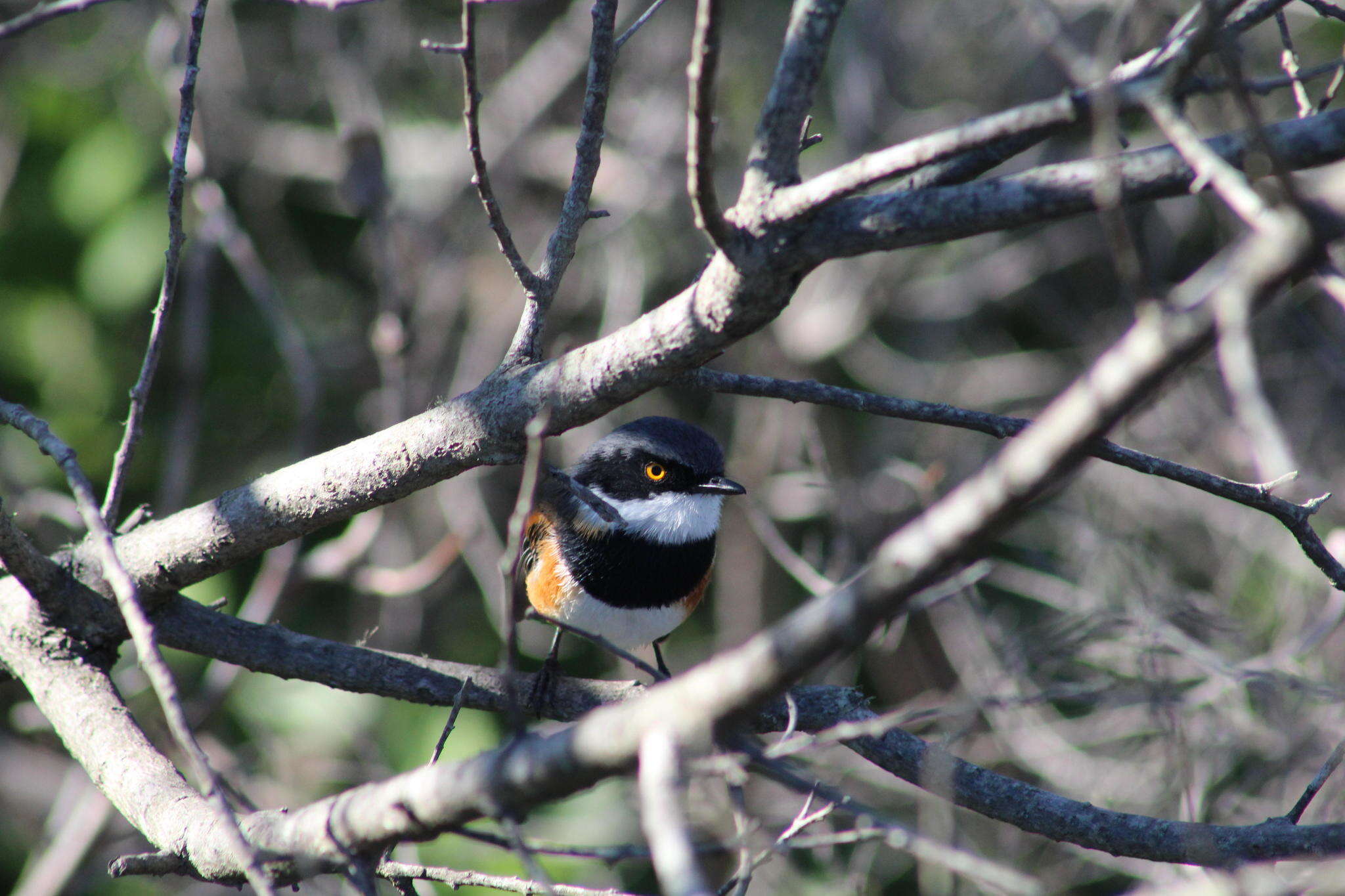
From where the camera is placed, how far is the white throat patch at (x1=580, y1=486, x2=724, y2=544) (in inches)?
160

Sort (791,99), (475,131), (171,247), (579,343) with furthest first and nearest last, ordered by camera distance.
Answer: (579,343) → (171,247) → (475,131) → (791,99)

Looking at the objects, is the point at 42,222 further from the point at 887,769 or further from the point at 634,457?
the point at 887,769

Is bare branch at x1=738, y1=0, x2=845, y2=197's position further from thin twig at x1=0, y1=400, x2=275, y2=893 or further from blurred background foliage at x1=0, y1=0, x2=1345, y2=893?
blurred background foliage at x1=0, y1=0, x2=1345, y2=893

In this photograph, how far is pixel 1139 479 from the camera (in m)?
6.33

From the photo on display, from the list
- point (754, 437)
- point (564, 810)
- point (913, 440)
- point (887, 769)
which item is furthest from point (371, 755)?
point (913, 440)

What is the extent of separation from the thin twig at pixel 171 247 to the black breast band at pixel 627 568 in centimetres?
173

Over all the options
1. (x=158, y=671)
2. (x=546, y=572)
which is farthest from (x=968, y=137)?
(x=546, y=572)

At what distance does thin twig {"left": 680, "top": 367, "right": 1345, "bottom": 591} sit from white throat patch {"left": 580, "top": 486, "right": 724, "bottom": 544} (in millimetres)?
1485

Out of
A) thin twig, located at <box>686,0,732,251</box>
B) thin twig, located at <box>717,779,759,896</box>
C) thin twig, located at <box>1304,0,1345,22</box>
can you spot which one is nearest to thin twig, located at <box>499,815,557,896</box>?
thin twig, located at <box>717,779,759,896</box>

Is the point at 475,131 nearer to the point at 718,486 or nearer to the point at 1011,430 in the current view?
the point at 1011,430

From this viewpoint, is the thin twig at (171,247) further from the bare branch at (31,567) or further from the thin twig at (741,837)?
the thin twig at (741,837)

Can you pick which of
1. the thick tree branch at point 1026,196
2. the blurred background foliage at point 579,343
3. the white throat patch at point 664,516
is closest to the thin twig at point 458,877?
the thick tree branch at point 1026,196

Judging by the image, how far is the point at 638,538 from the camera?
4.05m

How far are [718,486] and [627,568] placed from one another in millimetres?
491
